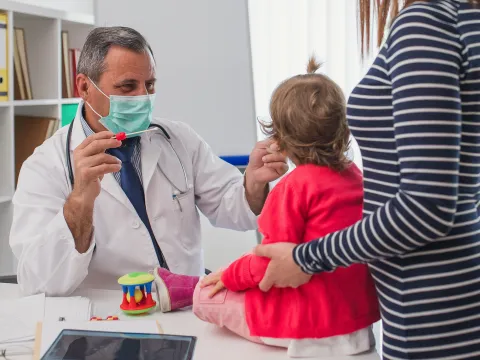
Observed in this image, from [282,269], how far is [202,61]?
2072 mm

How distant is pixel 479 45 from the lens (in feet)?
2.71

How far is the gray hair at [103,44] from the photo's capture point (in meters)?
1.75

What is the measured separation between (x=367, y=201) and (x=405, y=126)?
17 cm

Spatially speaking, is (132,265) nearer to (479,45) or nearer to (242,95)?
(479,45)

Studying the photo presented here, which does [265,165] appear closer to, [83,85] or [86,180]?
[86,180]

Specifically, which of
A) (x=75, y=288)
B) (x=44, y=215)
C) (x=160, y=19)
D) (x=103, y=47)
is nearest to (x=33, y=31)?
(x=160, y=19)

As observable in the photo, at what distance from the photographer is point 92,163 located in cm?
143

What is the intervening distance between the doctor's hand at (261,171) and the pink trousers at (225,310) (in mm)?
508

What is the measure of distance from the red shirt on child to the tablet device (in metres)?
0.14

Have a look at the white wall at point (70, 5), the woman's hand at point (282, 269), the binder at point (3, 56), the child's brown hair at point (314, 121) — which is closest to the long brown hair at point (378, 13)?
the child's brown hair at point (314, 121)

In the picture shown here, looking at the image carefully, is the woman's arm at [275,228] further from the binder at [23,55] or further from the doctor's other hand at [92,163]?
the binder at [23,55]

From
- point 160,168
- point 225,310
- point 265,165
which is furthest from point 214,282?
point 160,168

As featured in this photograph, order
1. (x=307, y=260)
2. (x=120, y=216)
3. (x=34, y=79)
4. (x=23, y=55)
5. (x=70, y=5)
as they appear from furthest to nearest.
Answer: (x=70, y=5)
(x=34, y=79)
(x=23, y=55)
(x=120, y=216)
(x=307, y=260)

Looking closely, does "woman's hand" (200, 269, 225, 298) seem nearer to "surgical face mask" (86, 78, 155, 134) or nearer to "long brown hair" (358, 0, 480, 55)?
"long brown hair" (358, 0, 480, 55)
